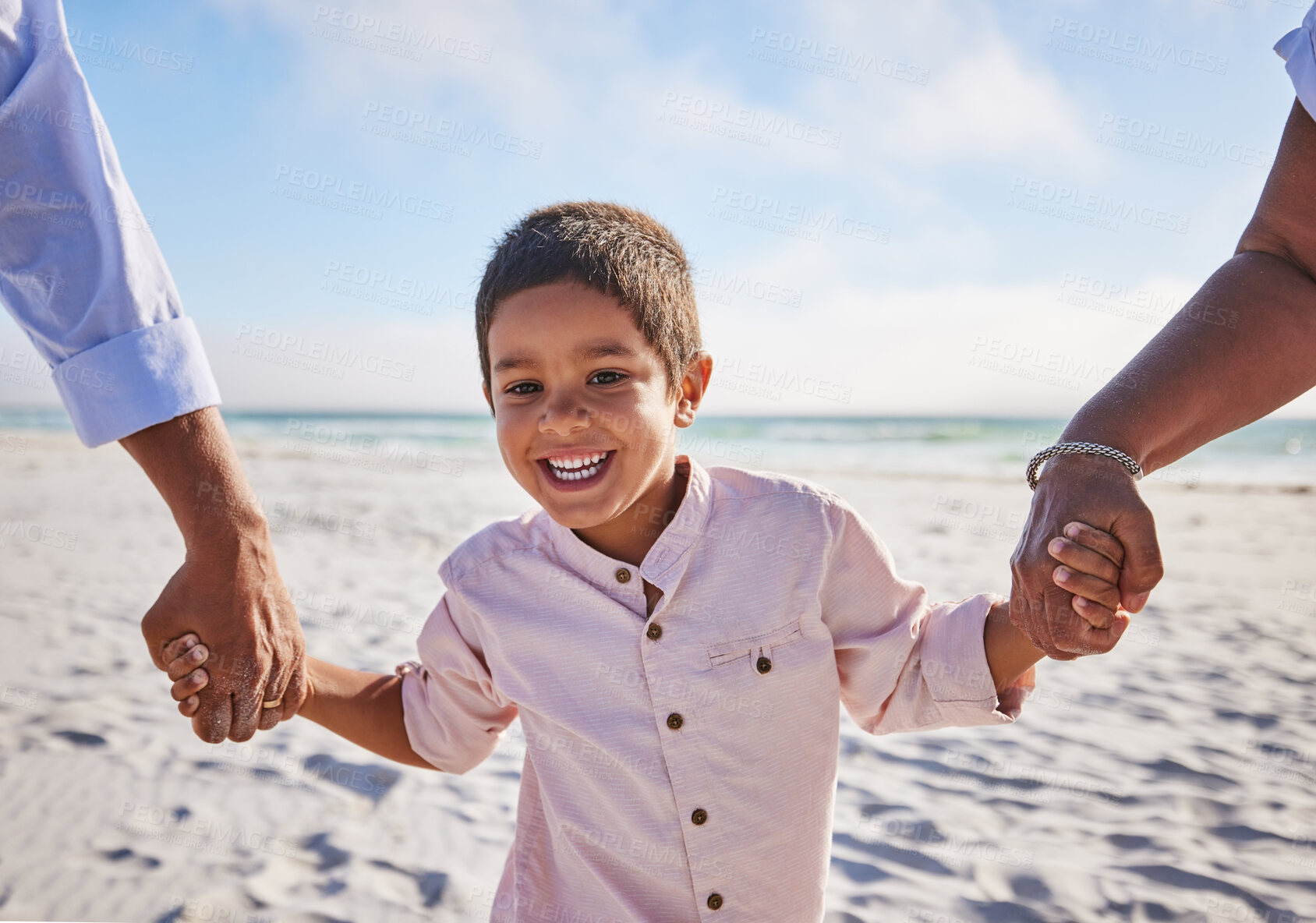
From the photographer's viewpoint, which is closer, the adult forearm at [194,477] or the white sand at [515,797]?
the adult forearm at [194,477]

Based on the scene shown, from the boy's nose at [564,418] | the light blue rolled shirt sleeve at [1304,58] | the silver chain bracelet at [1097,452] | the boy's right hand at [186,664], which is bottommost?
the boy's right hand at [186,664]

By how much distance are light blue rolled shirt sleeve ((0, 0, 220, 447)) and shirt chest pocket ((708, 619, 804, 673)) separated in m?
1.26

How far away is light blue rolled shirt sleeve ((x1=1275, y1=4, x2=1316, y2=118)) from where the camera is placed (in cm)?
134

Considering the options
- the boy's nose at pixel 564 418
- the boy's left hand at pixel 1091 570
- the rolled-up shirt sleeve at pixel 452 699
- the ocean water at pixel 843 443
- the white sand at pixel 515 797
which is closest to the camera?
the boy's left hand at pixel 1091 570

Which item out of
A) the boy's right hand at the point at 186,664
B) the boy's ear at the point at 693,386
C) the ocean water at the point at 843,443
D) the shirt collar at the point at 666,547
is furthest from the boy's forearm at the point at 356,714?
the ocean water at the point at 843,443

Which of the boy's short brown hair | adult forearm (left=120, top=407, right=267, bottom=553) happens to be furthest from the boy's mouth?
adult forearm (left=120, top=407, right=267, bottom=553)

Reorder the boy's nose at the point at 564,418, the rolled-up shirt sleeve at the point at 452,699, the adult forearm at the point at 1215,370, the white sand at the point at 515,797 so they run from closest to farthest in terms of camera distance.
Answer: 1. the adult forearm at the point at 1215,370
2. the boy's nose at the point at 564,418
3. the rolled-up shirt sleeve at the point at 452,699
4. the white sand at the point at 515,797

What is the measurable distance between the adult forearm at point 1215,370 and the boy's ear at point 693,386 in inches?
33.8

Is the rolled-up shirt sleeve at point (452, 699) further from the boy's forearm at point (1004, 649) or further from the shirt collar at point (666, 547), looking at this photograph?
the boy's forearm at point (1004, 649)

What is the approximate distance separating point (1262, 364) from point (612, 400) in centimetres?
117

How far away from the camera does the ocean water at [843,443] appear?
19469 mm

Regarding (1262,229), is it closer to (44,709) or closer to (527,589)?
(527,589)

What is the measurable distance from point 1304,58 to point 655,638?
59.5 inches

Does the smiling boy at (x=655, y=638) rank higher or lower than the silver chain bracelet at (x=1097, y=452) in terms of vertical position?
lower
